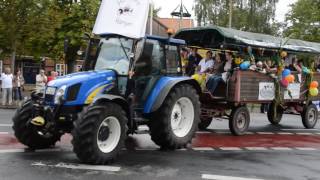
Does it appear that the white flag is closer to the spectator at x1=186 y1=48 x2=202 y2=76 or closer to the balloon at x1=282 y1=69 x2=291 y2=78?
the spectator at x1=186 y1=48 x2=202 y2=76

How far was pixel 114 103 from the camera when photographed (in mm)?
9703

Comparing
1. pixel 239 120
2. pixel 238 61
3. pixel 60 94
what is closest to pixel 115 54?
pixel 60 94

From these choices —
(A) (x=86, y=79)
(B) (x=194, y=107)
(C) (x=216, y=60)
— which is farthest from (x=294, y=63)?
(A) (x=86, y=79)

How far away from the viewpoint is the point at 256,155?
37.2 feet

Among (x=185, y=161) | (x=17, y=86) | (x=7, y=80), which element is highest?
(x=7, y=80)

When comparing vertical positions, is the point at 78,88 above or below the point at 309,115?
above

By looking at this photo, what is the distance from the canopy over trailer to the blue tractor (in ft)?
9.09

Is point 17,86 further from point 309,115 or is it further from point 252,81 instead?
point 252,81

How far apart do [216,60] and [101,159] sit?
667cm

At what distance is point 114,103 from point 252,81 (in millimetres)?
6112

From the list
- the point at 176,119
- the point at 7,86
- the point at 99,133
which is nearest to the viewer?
the point at 99,133

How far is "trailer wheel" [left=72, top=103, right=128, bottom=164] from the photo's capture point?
902 cm

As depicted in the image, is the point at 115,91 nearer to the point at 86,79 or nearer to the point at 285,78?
the point at 86,79

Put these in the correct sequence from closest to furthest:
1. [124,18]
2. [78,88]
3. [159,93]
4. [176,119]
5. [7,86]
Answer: [78,88]
[124,18]
[159,93]
[176,119]
[7,86]
